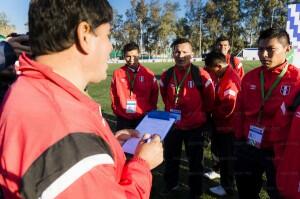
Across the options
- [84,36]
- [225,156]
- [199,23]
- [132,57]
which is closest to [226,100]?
[225,156]

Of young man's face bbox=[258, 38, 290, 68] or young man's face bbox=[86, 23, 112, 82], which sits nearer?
young man's face bbox=[86, 23, 112, 82]

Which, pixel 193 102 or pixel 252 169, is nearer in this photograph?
pixel 252 169

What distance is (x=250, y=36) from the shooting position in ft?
224

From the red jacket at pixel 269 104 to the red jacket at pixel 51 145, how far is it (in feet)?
7.90

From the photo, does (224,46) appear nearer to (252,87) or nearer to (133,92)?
(133,92)

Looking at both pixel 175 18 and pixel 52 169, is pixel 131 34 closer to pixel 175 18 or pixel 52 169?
pixel 175 18

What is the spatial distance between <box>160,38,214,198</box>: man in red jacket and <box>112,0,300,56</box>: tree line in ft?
203

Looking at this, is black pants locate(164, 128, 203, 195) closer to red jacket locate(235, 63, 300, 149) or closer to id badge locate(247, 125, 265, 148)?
red jacket locate(235, 63, 300, 149)

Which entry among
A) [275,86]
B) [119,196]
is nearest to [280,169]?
[275,86]

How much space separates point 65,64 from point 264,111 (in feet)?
9.19

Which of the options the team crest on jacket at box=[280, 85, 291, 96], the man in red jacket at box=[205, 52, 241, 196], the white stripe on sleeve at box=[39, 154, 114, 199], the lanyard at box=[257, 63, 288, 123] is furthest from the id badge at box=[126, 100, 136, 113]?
the white stripe on sleeve at box=[39, 154, 114, 199]

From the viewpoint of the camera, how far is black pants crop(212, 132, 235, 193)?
4.97m

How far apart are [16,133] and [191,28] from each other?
2907 inches

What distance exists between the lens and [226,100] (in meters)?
4.87
